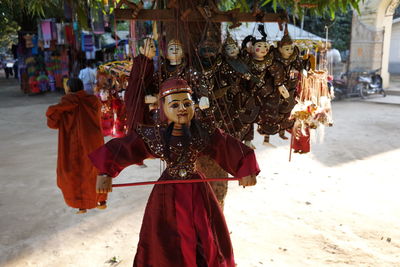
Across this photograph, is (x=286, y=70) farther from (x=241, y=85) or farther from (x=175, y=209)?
(x=175, y=209)

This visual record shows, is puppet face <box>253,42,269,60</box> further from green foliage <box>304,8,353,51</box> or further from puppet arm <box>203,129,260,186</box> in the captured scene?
green foliage <box>304,8,353,51</box>

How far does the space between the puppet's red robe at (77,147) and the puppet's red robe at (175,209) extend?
1250 millimetres

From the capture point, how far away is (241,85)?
3061 millimetres

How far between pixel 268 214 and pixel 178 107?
237 centimetres

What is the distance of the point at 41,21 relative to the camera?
12.4 metres

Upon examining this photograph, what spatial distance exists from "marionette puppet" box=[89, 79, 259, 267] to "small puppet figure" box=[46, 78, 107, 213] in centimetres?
126

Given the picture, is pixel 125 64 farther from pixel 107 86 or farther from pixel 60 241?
pixel 60 241

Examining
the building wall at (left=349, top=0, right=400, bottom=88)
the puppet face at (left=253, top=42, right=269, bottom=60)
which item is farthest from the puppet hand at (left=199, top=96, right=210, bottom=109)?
the building wall at (left=349, top=0, right=400, bottom=88)

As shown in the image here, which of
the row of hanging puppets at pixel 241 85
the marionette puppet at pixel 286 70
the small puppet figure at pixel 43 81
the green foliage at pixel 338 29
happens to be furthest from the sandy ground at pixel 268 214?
the green foliage at pixel 338 29

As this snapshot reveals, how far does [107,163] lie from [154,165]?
3707 mm

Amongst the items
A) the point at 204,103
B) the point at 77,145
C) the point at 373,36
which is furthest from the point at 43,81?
the point at 204,103

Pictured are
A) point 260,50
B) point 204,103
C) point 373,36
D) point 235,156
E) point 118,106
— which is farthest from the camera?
point 373,36

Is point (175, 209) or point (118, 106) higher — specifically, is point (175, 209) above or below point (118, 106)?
below

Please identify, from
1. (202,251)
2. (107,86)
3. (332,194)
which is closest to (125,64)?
(107,86)
